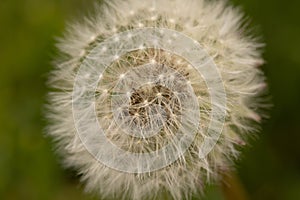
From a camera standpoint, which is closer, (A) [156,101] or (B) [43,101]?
(A) [156,101]

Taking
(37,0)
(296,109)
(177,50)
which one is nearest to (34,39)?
(37,0)

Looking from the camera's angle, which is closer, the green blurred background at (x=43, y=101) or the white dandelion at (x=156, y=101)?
the white dandelion at (x=156, y=101)

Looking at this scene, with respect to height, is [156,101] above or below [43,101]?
below

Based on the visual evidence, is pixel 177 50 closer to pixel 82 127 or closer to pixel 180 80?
pixel 180 80
